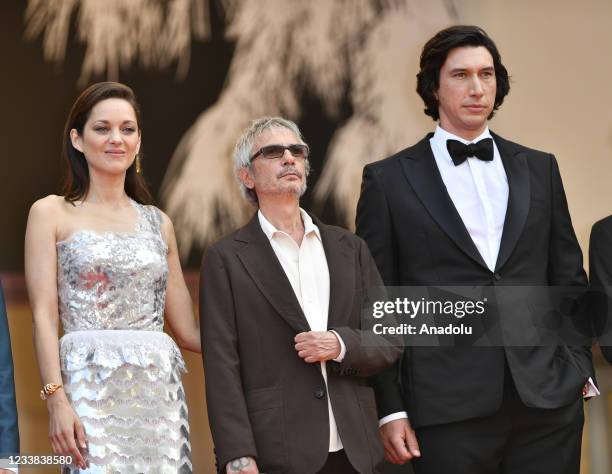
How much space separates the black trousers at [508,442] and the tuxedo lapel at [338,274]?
1.60 feet

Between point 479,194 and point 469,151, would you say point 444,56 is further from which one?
point 479,194

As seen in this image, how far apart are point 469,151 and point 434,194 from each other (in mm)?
201

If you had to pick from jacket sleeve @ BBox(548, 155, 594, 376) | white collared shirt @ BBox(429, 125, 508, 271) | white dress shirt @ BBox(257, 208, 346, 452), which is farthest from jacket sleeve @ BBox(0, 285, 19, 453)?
jacket sleeve @ BBox(548, 155, 594, 376)

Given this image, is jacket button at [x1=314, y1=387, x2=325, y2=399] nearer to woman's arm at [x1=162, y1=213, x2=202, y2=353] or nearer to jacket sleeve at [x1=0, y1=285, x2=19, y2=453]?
woman's arm at [x1=162, y1=213, x2=202, y2=353]

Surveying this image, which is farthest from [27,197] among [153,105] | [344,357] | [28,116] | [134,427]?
[344,357]

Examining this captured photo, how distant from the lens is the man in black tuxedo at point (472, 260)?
3463 mm

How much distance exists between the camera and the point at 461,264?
353cm

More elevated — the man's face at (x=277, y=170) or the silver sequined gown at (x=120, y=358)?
the man's face at (x=277, y=170)

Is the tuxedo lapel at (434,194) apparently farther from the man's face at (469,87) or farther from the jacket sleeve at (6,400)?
the jacket sleeve at (6,400)

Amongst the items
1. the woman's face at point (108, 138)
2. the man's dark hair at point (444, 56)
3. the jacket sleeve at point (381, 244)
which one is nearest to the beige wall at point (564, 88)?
the man's dark hair at point (444, 56)

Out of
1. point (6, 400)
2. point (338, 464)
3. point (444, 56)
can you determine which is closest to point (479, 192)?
point (444, 56)

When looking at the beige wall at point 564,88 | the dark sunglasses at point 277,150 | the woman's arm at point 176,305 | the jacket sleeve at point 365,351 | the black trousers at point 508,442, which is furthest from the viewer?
the beige wall at point 564,88

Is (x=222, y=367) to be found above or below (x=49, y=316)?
below

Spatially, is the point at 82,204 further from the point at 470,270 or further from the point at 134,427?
the point at 470,270
